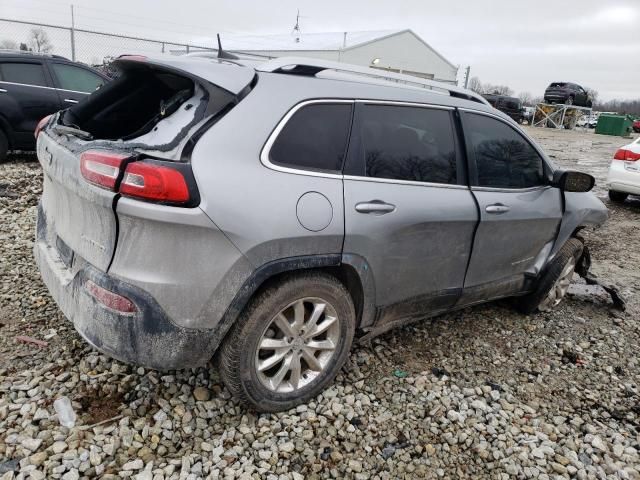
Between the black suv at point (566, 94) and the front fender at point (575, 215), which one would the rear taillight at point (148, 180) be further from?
the black suv at point (566, 94)

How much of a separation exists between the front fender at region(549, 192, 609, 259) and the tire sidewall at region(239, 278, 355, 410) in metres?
2.18

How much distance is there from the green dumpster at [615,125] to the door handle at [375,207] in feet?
115

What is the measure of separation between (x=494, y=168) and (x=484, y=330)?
132 centimetres

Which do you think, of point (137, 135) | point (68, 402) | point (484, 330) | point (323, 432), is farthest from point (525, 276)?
point (68, 402)

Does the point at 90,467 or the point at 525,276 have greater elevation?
the point at 525,276

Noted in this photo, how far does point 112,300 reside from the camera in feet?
6.73

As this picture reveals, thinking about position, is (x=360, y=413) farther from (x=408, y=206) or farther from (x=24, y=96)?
(x=24, y=96)

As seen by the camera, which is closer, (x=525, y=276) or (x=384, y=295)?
(x=384, y=295)

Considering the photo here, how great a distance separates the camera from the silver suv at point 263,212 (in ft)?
6.61

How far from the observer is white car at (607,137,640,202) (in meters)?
8.25

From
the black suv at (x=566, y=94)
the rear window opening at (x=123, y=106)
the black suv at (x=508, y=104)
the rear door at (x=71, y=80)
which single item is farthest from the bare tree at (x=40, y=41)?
the black suv at (x=566, y=94)

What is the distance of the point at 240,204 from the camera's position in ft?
6.74

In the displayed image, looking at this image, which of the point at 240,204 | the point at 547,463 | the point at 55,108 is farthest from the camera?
the point at 55,108

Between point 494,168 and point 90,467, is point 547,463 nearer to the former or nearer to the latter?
point 494,168
